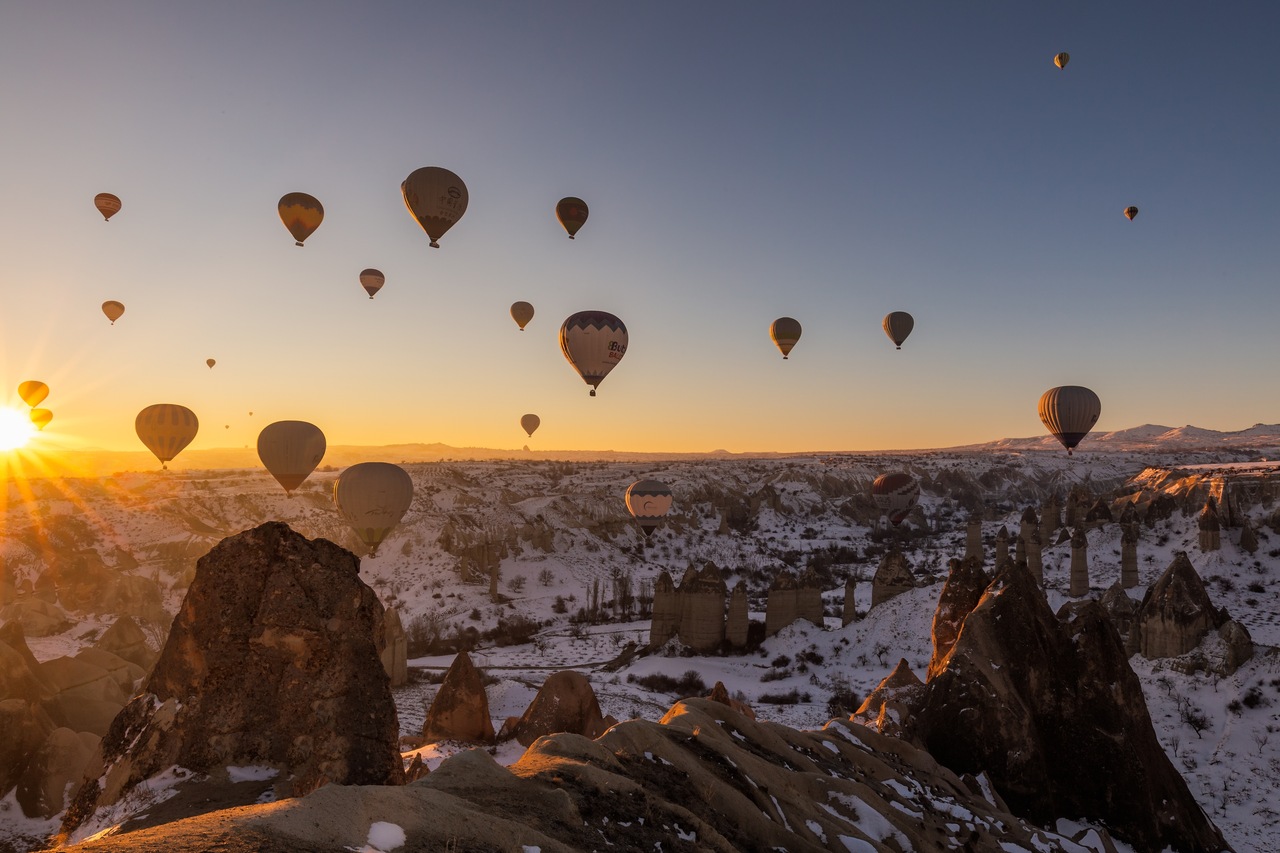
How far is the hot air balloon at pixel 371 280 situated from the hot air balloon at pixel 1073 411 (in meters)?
34.4

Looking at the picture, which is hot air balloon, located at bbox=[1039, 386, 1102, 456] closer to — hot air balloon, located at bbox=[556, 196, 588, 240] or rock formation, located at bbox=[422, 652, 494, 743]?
hot air balloon, located at bbox=[556, 196, 588, 240]

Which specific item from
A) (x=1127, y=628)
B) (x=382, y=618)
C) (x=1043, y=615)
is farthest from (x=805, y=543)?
(x=382, y=618)

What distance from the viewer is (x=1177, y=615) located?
89.5 feet

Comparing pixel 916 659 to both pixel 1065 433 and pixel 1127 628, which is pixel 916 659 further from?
pixel 1065 433

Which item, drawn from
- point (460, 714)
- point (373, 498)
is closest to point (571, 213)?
point (373, 498)

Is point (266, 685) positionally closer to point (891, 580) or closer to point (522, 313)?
point (522, 313)

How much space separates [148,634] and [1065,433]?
46.4 meters

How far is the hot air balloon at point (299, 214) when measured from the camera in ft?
101

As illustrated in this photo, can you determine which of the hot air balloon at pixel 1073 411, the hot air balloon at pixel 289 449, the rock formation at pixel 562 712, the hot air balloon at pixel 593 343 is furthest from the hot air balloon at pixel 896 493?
the rock formation at pixel 562 712

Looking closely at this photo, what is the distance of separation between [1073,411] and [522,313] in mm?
27940

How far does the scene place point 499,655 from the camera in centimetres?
4328

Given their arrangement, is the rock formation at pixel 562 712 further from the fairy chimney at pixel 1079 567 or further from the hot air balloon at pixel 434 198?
the fairy chimney at pixel 1079 567

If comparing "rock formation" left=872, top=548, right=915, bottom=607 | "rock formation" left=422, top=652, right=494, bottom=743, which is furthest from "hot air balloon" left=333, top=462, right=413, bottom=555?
"rock formation" left=872, top=548, right=915, bottom=607

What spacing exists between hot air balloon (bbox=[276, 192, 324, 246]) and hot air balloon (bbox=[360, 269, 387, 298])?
26.5 ft
